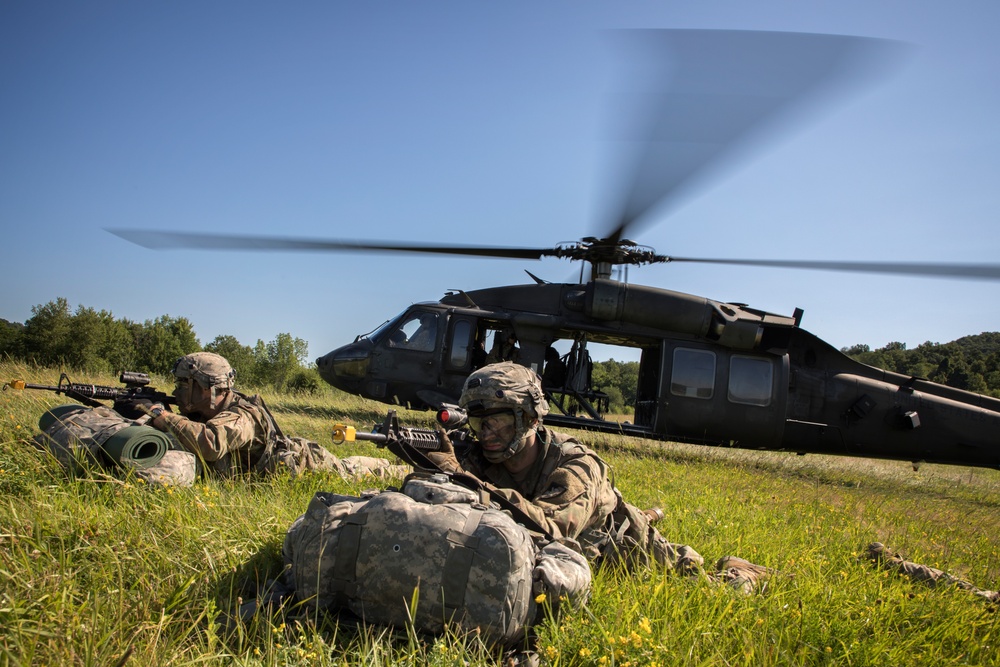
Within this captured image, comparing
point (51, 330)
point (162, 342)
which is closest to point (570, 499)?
point (51, 330)

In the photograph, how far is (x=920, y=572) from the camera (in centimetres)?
377

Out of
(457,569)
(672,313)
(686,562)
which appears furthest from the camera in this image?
(672,313)

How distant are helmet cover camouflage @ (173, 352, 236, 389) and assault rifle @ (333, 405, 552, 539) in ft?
6.57

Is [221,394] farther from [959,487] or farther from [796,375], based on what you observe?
[959,487]

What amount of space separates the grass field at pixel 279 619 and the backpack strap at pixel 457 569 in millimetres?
142

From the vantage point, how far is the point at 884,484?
9523 millimetres

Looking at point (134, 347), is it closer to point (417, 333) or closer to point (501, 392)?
point (417, 333)

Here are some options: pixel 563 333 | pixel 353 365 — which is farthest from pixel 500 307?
pixel 353 365

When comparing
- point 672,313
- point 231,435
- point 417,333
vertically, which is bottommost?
point 231,435

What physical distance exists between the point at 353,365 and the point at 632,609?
334 inches

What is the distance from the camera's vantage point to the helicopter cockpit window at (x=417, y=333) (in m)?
10.2

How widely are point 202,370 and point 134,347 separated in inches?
1181

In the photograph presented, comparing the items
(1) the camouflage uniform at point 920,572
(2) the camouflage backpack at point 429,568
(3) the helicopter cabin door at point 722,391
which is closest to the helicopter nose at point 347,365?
(3) the helicopter cabin door at point 722,391

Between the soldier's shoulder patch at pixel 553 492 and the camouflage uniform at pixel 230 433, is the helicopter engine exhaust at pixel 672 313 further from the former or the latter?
the soldier's shoulder patch at pixel 553 492
